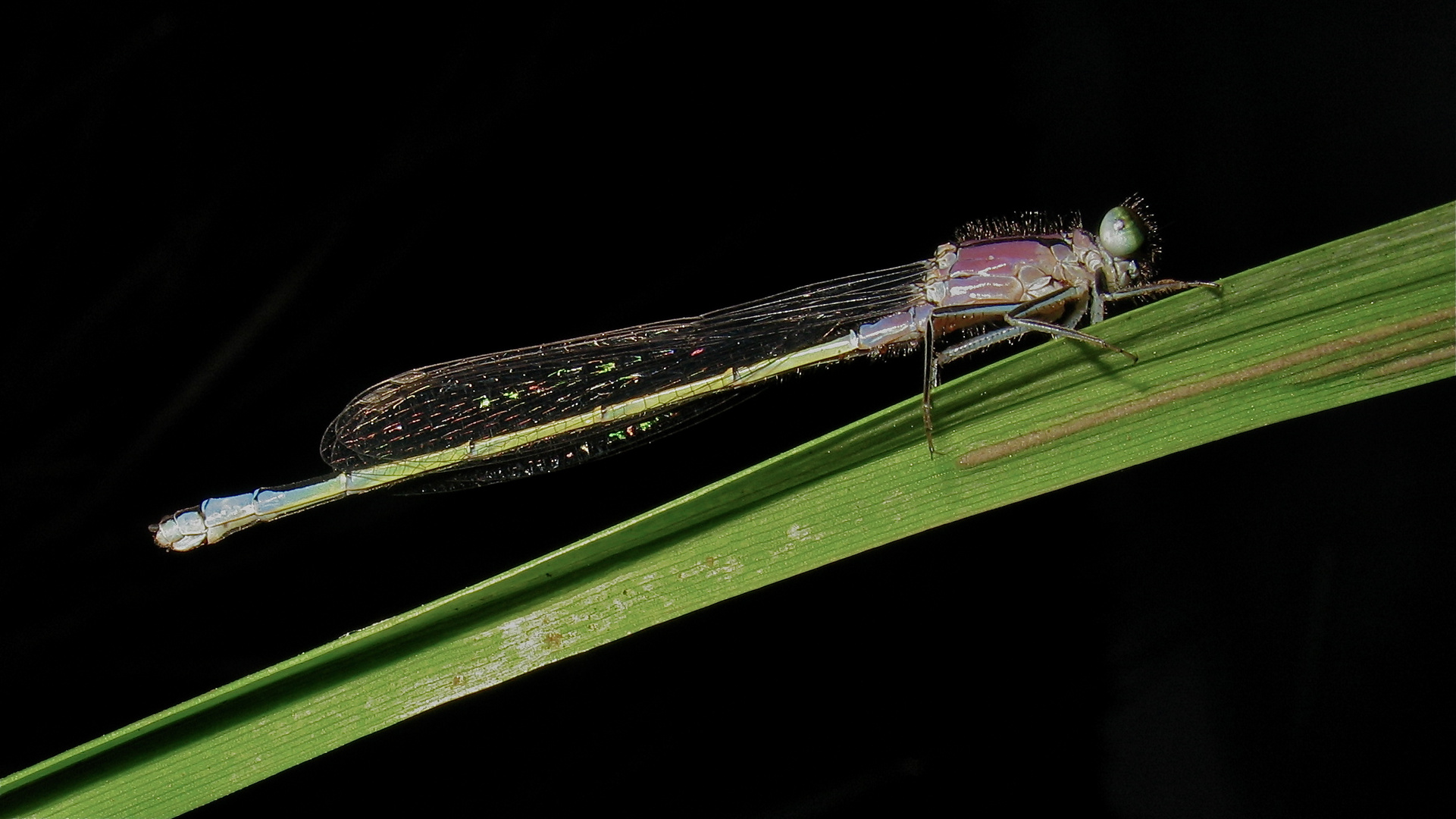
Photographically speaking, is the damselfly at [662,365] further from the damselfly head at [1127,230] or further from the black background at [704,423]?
the black background at [704,423]

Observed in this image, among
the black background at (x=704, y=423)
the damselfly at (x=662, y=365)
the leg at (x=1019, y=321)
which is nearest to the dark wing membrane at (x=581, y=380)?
the damselfly at (x=662, y=365)

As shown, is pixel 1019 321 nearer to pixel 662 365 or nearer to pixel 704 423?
pixel 662 365

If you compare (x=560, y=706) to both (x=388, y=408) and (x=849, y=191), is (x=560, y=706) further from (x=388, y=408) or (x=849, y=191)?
(x=849, y=191)

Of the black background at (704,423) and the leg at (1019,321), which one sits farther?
the black background at (704,423)

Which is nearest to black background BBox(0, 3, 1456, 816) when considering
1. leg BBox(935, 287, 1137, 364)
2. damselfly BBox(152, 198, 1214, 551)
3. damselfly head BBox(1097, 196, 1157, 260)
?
damselfly BBox(152, 198, 1214, 551)

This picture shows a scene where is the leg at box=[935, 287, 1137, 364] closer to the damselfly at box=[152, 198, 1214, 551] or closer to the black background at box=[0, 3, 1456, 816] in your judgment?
the damselfly at box=[152, 198, 1214, 551]

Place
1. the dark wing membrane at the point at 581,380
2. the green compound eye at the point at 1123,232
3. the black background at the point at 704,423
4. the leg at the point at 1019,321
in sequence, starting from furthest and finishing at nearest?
the black background at the point at 704,423 < the dark wing membrane at the point at 581,380 < the green compound eye at the point at 1123,232 < the leg at the point at 1019,321
